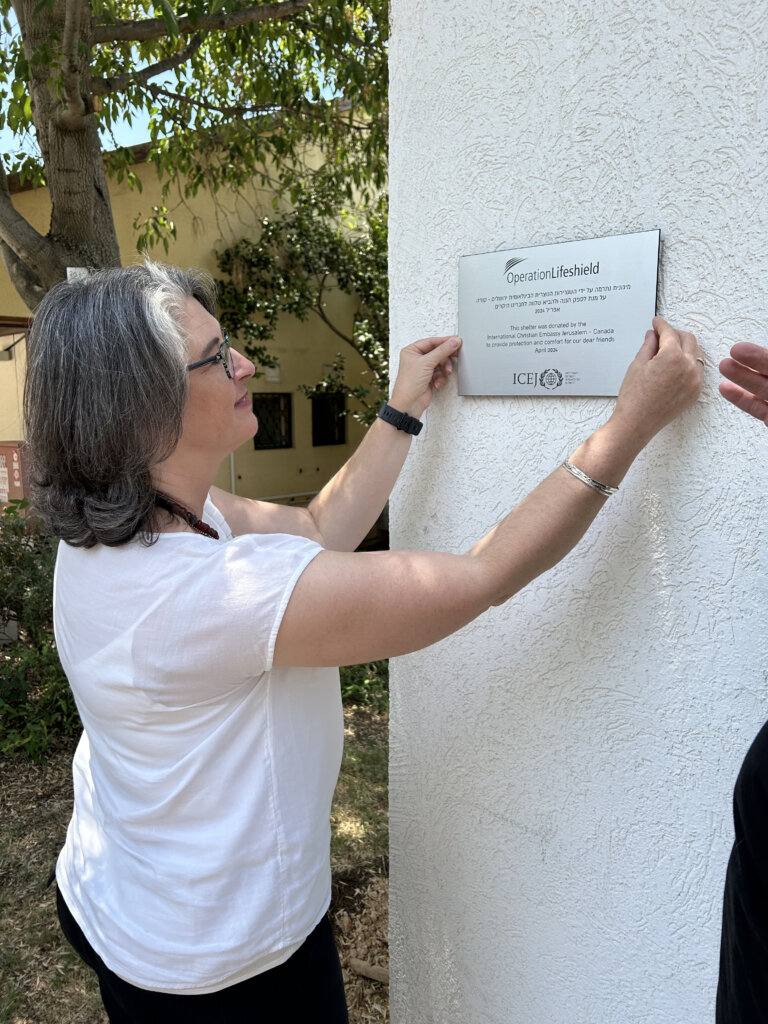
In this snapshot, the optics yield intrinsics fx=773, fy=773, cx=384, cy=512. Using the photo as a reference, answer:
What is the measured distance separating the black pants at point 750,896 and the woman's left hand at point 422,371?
96cm

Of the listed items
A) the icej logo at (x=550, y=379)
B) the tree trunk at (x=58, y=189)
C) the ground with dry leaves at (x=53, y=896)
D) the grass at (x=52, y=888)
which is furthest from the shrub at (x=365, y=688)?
the icej logo at (x=550, y=379)

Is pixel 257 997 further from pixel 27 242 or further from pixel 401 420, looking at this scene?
pixel 27 242

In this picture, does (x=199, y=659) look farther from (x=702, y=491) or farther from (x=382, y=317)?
(x=382, y=317)

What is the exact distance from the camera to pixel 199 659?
3.87 ft

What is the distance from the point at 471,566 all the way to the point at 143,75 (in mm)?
4579

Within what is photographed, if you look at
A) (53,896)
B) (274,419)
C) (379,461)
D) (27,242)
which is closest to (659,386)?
(379,461)

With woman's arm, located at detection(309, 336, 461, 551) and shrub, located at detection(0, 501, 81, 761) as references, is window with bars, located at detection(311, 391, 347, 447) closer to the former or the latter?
shrub, located at detection(0, 501, 81, 761)

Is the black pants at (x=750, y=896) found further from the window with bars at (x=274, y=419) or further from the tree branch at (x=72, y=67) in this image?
the window with bars at (x=274, y=419)

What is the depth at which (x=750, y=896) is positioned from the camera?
0.84 meters

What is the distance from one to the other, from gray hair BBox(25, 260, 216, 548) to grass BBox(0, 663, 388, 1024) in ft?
7.27

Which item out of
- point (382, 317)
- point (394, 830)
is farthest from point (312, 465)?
point (394, 830)

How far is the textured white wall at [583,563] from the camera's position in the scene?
1.21 metres

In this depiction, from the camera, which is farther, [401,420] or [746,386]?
[401,420]

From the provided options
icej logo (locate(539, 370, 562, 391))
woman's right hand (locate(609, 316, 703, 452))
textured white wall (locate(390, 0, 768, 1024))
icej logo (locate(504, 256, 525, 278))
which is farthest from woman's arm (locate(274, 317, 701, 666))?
icej logo (locate(504, 256, 525, 278))
